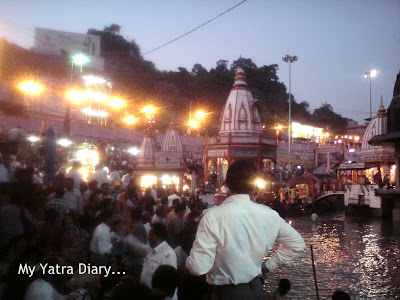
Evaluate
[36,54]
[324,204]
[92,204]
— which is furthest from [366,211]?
[36,54]

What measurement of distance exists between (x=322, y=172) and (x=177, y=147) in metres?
27.2

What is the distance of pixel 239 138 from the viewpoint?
32531 mm

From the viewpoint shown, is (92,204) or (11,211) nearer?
(11,211)

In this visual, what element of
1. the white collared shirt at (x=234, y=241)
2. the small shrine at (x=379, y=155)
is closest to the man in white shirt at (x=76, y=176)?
the white collared shirt at (x=234, y=241)

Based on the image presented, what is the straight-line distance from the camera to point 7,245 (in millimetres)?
5254

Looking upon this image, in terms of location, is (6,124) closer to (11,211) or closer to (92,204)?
(92,204)

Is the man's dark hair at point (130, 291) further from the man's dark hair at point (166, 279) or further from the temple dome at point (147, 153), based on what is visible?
the temple dome at point (147, 153)

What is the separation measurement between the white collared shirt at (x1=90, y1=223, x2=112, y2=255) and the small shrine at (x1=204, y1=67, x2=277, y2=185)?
2494 centimetres

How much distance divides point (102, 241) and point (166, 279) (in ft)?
8.42

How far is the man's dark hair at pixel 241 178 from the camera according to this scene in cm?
325

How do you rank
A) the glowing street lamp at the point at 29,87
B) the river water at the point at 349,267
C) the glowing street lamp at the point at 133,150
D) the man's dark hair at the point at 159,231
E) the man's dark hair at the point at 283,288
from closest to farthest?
the man's dark hair at the point at 159,231 → the man's dark hair at the point at 283,288 → the river water at the point at 349,267 → the glowing street lamp at the point at 29,87 → the glowing street lamp at the point at 133,150

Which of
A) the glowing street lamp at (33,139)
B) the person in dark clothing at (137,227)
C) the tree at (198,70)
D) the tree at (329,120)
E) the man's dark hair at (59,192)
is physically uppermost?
the tree at (198,70)

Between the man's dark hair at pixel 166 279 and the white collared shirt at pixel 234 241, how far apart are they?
1.21 m

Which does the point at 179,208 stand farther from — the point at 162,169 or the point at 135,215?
the point at 162,169
